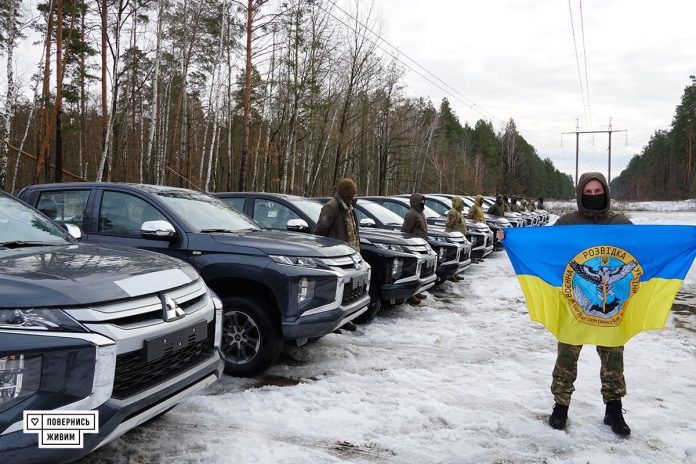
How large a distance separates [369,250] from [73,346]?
462 cm

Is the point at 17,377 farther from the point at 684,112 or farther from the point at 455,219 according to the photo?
the point at 684,112

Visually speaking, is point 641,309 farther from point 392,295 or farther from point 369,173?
point 369,173

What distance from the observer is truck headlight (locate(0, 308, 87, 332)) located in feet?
6.82

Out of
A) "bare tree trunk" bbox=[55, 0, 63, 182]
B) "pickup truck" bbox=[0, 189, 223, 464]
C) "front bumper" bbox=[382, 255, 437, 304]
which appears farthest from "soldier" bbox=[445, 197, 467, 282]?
"bare tree trunk" bbox=[55, 0, 63, 182]

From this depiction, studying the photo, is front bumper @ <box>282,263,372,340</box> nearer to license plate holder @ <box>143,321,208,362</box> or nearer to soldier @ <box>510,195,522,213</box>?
license plate holder @ <box>143,321,208,362</box>

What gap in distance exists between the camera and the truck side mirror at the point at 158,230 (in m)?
4.19

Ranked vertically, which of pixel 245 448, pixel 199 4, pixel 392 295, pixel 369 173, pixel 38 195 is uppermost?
pixel 199 4

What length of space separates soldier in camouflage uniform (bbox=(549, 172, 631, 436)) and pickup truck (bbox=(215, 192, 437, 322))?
2.88m

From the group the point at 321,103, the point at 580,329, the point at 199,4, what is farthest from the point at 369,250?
the point at 199,4

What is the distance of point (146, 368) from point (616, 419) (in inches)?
127

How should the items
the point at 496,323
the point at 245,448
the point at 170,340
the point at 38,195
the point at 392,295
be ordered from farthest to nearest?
the point at 496,323
the point at 392,295
the point at 38,195
the point at 245,448
the point at 170,340

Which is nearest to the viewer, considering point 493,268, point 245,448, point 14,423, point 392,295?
point 14,423

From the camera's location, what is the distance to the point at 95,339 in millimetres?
2227

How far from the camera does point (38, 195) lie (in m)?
5.34
